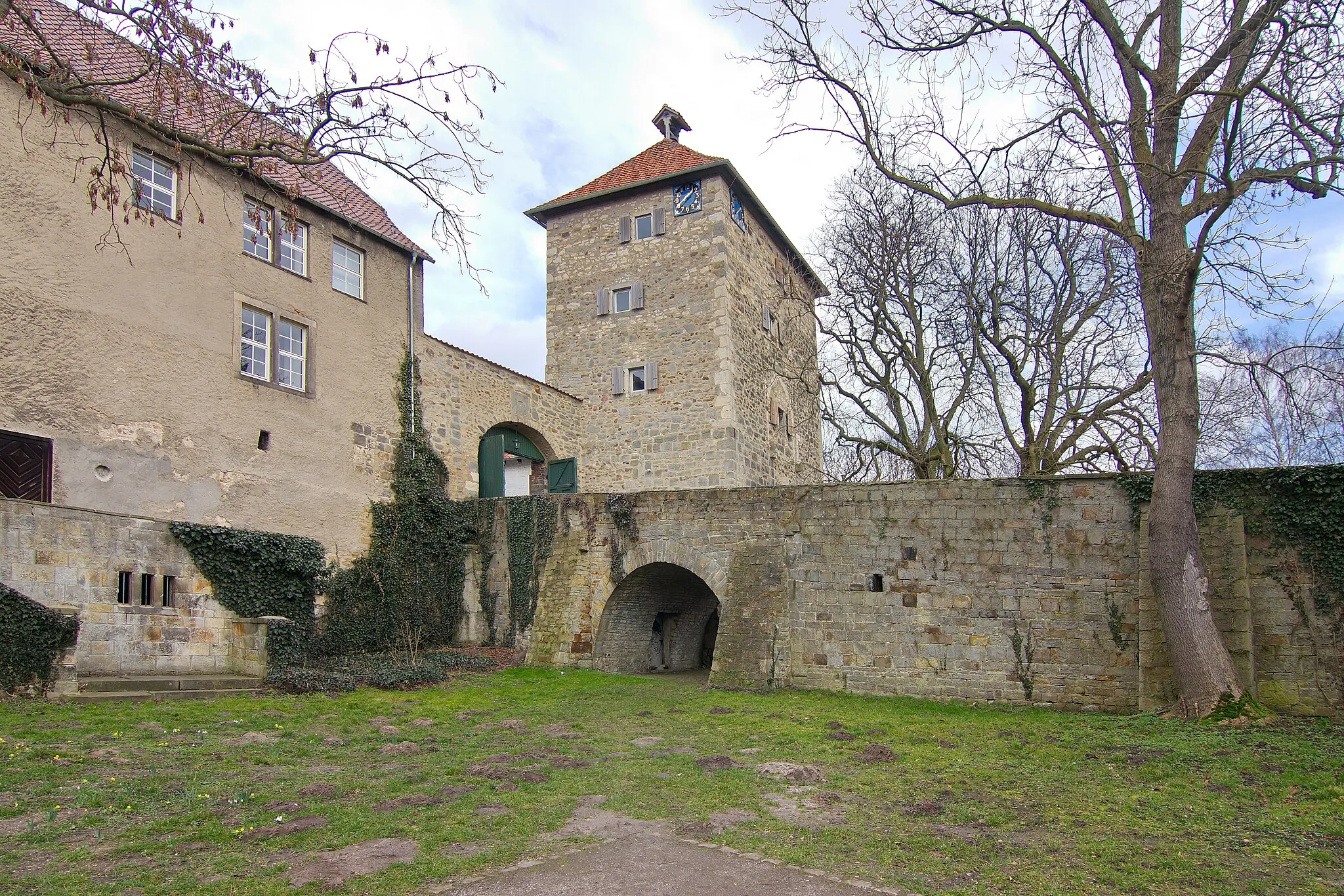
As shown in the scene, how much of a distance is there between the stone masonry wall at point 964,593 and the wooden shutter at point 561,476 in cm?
639

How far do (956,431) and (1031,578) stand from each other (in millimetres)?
7497

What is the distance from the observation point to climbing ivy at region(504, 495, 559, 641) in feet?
54.0

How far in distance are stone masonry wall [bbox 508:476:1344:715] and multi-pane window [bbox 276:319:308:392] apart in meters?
6.79

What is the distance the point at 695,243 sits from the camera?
2238 centimetres

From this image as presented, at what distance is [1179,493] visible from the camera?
997 cm

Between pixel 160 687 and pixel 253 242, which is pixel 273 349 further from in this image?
pixel 160 687

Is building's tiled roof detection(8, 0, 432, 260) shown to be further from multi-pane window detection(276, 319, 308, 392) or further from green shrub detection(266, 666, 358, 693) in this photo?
green shrub detection(266, 666, 358, 693)

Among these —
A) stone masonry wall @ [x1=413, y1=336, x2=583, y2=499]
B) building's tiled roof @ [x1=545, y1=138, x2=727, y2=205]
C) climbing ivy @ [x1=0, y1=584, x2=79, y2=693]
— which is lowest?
climbing ivy @ [x1=0, y1=584, x2=79, y2=693]

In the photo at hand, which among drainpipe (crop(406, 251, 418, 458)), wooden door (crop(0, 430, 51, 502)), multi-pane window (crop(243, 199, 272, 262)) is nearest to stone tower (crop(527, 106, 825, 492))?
drainpipe (crop(406, 251, 418, 458))

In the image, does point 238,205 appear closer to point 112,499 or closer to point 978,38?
point 112,499

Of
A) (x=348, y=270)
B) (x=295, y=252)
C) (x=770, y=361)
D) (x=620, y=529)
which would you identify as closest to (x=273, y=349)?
(x=295, y=252)

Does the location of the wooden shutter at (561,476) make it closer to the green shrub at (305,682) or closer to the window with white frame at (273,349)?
the window with white frame at (273,349)

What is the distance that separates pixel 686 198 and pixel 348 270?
372 inches

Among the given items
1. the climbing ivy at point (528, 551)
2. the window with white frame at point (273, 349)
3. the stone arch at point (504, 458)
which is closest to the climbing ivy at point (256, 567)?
the window with white frame at point (273, 349)
